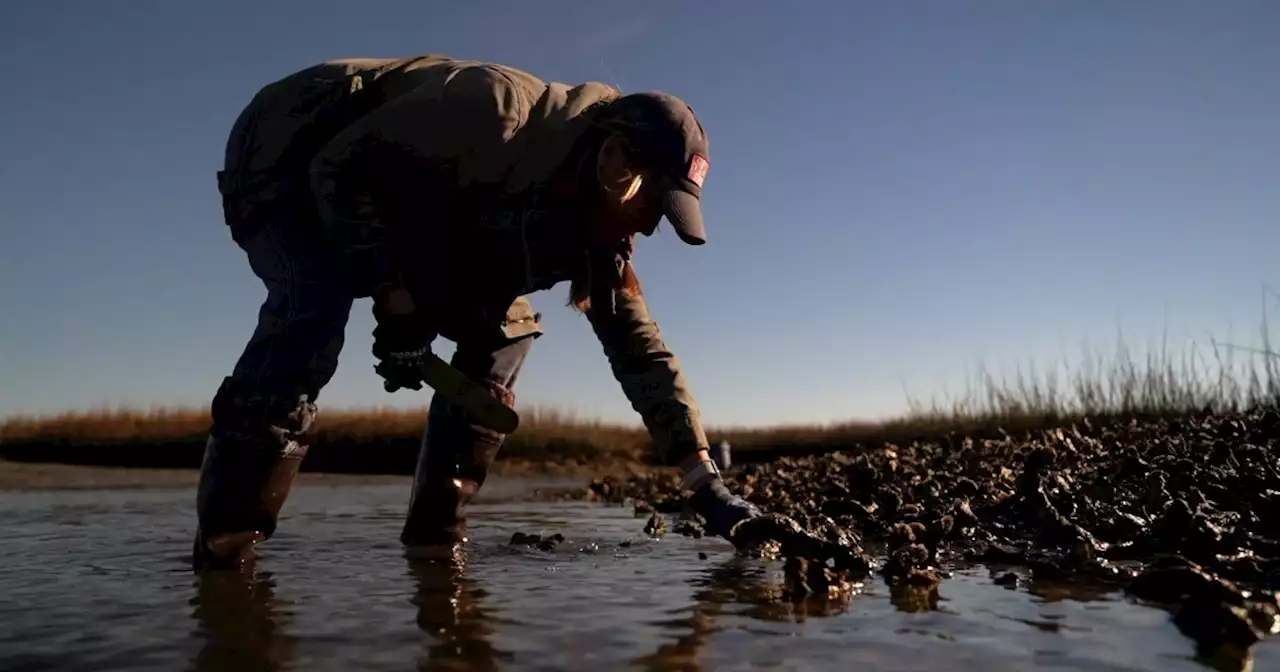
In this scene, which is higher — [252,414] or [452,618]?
[252,414]

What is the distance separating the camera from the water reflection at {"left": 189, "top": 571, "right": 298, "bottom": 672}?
80.6 inches

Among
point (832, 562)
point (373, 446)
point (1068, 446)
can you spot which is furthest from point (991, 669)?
point (373, 446)

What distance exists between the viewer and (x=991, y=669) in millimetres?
1881

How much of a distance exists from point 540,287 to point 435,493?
3.46 feet

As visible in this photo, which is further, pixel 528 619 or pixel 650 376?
pixel 650 376

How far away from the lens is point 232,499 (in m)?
3.44

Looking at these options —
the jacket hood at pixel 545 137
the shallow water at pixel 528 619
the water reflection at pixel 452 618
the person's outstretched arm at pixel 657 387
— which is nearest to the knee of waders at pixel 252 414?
the shallow water at pixel 528 619

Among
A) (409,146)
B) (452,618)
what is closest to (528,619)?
(452,618)

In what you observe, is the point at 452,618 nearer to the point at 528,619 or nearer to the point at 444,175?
the point at 528,619

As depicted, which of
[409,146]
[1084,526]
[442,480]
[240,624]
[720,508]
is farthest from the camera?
[442,480]

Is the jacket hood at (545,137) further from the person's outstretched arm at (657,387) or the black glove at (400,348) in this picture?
the person's outstretched arm at (657,387)

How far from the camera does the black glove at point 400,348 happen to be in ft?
11.3

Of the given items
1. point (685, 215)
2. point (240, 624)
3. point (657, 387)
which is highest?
point (685, 215)

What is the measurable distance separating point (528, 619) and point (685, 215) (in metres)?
1.36
